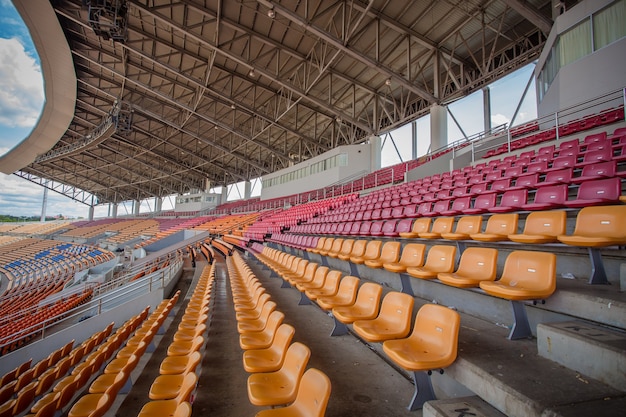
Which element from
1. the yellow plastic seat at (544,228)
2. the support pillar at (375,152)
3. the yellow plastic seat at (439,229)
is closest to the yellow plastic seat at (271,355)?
the yellow plastic seat at (544,228)

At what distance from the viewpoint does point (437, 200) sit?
16.7ft

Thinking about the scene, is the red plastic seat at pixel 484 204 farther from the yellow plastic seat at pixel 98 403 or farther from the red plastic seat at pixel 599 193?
the yellow plastic seat at pixel 98 403

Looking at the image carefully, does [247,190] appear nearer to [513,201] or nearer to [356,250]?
[356,250]

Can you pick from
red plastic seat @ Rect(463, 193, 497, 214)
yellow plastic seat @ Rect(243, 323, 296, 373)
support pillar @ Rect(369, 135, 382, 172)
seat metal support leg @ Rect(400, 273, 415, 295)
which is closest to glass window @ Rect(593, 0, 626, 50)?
red plastic seat @ Rect(463, 193, 497, 214)

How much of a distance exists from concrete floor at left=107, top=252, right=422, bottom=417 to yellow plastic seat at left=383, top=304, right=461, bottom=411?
0.46 feet

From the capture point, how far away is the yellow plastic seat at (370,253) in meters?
3.68

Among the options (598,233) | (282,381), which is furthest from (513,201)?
(282,381)

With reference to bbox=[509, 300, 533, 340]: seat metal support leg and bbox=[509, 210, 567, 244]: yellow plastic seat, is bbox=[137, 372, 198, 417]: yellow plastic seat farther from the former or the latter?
bbox=[509, 210, 567, 244]: yellow plastic seat

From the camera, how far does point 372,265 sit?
128 inches

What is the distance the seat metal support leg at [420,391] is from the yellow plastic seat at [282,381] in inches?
24.2

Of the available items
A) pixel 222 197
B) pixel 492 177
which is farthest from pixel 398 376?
pixel 222 197

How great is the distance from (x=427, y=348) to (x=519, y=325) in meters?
0.59

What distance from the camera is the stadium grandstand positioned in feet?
5.43

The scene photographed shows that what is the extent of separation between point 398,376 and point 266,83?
17432 mm
